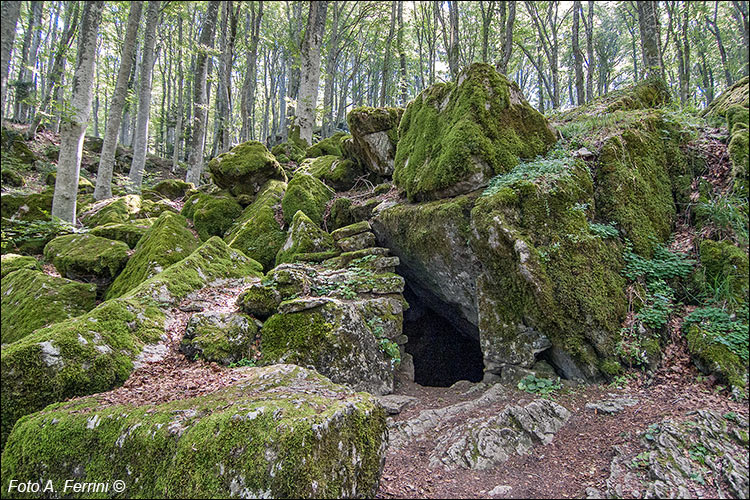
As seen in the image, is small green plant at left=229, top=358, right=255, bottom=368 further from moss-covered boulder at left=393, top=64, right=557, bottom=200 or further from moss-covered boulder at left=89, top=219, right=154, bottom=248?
moss-covered boulder at left=89, top=219, right=154, bottom=248

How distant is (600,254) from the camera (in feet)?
16.4

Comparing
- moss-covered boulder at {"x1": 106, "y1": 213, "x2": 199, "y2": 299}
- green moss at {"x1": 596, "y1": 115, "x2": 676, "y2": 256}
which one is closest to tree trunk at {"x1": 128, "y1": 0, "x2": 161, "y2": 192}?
moss-covered boulder at {"x1": 106, "y1": 213, "x2": 199, "y2": 299}

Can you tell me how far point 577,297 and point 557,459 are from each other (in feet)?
6.94

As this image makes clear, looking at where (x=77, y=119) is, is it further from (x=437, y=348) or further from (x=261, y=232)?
(x=437, y=348)

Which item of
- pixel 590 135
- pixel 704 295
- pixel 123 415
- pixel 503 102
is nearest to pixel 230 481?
pixel 123 415

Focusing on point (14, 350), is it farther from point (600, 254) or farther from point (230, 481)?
point (600, 254)

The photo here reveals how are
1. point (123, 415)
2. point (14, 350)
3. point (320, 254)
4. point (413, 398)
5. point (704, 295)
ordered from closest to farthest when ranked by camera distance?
point (123, 415), point (14, 350), point (704, 295), point (413, 398), point (320, 254)

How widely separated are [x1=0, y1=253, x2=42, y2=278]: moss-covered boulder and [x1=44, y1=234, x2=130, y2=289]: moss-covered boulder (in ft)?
0.87

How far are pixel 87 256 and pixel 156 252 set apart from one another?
1.48 m

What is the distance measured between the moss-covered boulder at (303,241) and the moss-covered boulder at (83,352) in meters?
2.38

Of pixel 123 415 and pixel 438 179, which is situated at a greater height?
pixel 438 179

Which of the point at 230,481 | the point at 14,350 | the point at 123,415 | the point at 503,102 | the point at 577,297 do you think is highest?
the point at 503,102

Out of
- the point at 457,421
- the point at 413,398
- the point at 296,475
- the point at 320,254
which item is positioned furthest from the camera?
the point at 320,254

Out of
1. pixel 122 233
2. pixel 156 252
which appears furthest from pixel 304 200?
pixel 122 233
